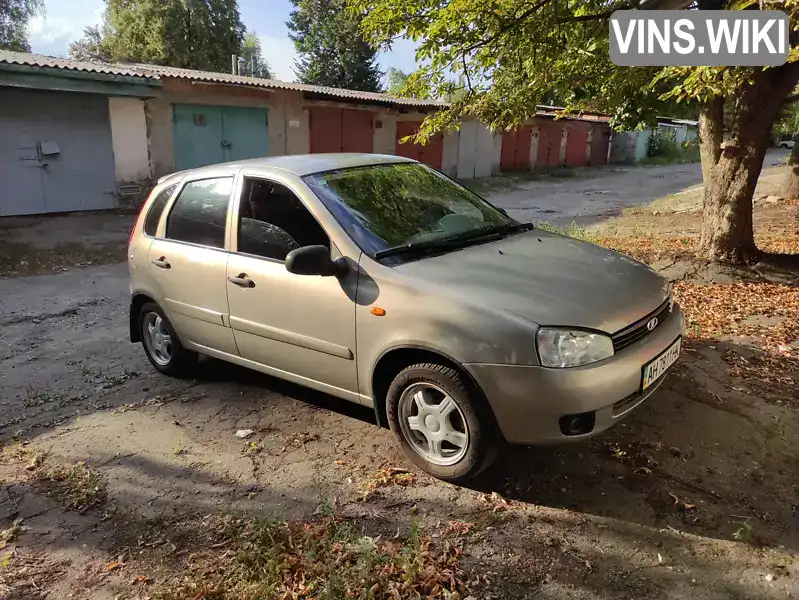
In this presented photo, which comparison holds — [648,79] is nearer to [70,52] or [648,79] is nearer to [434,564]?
[434,564]

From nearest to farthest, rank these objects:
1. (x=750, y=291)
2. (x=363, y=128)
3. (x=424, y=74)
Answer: (x=750, y=291), (x=424, y=74), (x=363, y=128)

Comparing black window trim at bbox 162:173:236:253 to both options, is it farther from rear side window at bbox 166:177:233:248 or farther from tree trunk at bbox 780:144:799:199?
tree trunk at bbox 780:144:799:199

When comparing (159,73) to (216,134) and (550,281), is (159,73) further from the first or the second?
(550,281)

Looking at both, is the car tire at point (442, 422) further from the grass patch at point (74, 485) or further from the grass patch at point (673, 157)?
the grass patch at point (673, 157)

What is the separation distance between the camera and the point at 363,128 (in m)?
19.0

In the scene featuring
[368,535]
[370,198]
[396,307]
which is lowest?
[368,535]

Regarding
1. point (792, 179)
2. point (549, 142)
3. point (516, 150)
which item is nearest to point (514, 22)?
point (792, 179)

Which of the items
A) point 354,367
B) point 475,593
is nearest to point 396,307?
point 354,367

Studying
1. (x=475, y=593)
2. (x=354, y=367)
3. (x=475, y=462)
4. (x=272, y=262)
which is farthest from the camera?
(x=272, y=262)

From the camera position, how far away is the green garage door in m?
14.0

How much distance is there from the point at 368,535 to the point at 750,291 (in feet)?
17.8

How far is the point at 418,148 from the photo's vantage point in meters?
21.0

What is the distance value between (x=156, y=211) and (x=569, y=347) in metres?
3.37

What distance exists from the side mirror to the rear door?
37.2 inches
